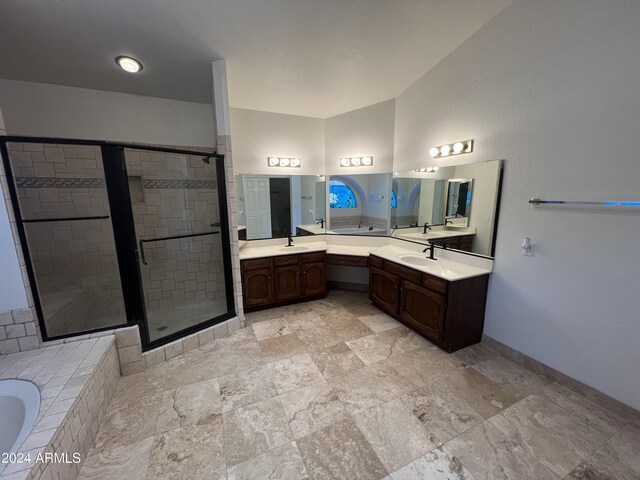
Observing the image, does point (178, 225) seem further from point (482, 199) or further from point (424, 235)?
point (482, 199)

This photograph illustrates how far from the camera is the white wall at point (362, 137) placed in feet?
11.3

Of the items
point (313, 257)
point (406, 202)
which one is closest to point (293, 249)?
point (313, 257)

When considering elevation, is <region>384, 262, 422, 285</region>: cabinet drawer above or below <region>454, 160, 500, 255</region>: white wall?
below

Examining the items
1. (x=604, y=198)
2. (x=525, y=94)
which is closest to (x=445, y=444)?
(x=604, y=198)

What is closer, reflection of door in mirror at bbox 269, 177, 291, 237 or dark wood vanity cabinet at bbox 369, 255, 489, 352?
dark wood vanity cabinet at bbox 369, 255, 489, 352

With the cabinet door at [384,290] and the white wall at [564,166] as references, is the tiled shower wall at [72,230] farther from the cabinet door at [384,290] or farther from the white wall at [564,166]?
the white wall at [564,166]

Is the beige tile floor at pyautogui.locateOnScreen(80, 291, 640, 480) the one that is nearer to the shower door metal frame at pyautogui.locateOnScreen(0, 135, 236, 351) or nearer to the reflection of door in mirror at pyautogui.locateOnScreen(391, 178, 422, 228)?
the shower door metal frame at pyautogui.locateOnScreen(0, 135, 236, 351)

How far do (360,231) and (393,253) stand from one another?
768 mm

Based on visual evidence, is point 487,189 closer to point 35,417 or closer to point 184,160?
point 184,160

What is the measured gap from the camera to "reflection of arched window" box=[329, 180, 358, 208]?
3822 millimetres

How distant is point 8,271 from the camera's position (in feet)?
5.96

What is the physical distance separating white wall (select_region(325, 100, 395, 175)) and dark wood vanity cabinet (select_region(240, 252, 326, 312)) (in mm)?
1442

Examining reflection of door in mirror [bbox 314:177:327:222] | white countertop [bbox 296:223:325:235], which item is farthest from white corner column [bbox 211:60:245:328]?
reflection of door in mirror [bbox 314:177:327:222]

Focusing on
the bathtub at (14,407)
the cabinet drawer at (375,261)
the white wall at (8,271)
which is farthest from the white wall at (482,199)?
the white wall at (8,271)
